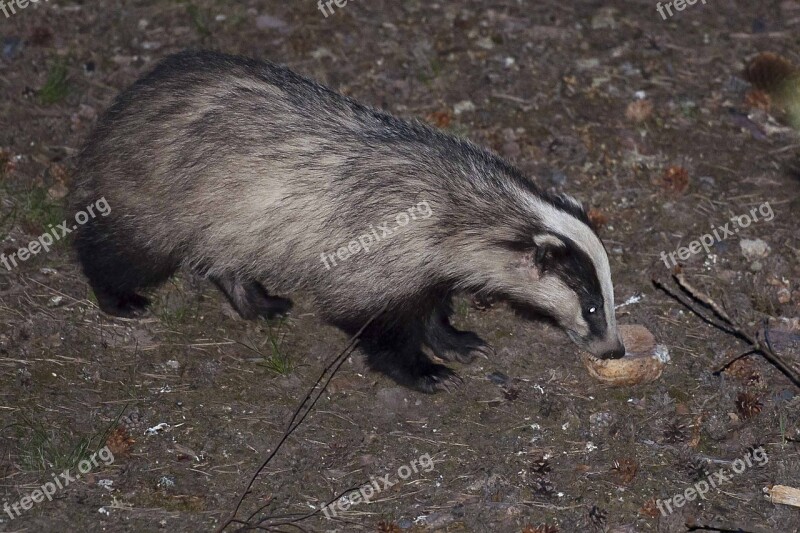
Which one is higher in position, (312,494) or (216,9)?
(216,9)

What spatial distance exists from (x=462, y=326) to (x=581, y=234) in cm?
154

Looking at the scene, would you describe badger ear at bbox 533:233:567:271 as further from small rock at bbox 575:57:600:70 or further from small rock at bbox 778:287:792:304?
small rock at bbox 575:57:600:70

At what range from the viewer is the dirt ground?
5.86 metres

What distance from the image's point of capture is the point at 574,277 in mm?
5941

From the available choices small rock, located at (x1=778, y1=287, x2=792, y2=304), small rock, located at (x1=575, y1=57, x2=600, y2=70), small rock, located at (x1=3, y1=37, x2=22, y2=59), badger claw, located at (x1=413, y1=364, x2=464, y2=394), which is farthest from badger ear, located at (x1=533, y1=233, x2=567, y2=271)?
small rock, located at (x1=3, y1=37, x2=22, y2=59)

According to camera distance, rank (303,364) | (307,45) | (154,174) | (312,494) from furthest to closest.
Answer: (307,45)
(303,364)
(154,174)
(312,494)

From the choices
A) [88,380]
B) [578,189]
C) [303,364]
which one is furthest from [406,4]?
[88,380]

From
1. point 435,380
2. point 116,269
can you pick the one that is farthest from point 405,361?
point 116,269

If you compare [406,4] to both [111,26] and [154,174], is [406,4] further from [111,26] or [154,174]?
[154,174]

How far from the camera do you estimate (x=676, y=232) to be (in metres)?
7.67

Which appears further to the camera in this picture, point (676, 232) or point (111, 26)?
point (111, 26)

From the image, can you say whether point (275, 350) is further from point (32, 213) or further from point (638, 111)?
point (638, 111)

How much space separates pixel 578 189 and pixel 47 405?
4.33m

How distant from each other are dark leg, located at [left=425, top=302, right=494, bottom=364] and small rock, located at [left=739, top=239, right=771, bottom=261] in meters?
2.23
